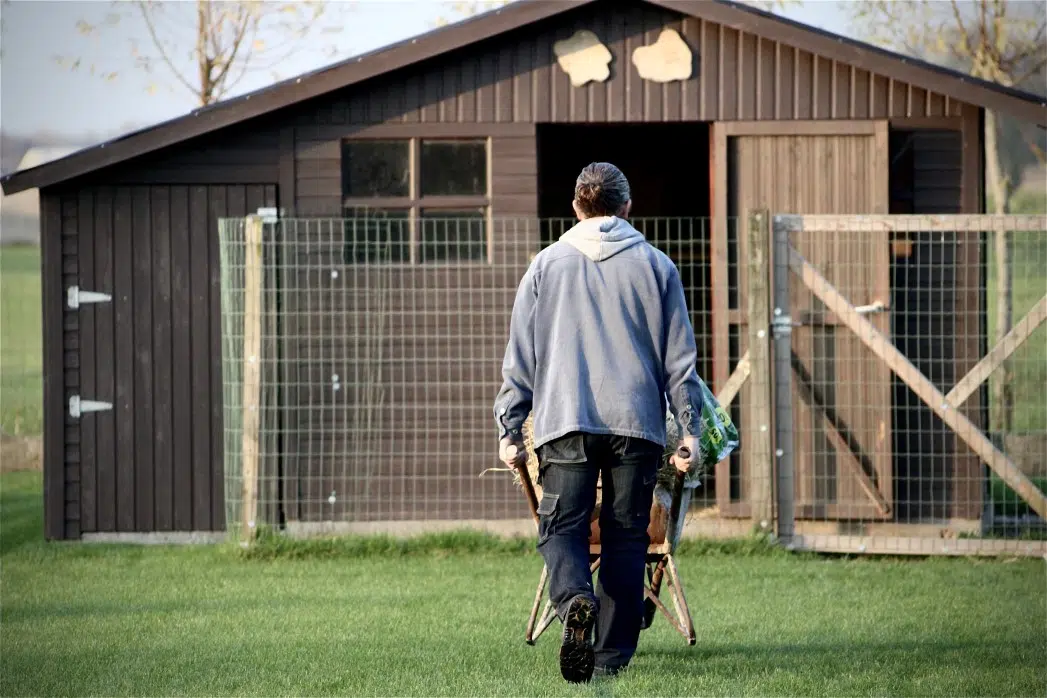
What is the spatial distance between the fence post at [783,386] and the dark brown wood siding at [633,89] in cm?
142

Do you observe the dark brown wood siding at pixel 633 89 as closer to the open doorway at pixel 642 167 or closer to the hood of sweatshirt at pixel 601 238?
the open doorway at pixel 642 167

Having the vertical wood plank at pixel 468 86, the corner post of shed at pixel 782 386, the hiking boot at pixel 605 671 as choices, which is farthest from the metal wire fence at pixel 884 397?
the hiking boot at pixel 605 671

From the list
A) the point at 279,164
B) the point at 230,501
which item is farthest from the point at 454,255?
the point at 230,501

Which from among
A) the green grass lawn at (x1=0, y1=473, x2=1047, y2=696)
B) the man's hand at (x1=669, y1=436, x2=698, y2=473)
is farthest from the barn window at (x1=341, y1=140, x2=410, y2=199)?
the man's hand at (x1=669, y1=436, x2=698, y2=473)

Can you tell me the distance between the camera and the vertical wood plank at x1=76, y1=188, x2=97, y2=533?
32.6 ft

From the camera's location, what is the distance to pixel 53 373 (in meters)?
9.98

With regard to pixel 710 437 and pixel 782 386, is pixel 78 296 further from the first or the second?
pixel 710 437

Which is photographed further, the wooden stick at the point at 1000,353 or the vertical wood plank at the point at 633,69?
the vertical wood plank at the point at 633,69

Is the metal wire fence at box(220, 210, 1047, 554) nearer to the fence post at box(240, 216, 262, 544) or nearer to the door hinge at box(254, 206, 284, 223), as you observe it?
the door hinge at box(254, 206, 284, 223)

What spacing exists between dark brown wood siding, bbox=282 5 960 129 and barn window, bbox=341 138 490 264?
0.22 metres

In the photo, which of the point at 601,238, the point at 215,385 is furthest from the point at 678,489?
the point at 215,385

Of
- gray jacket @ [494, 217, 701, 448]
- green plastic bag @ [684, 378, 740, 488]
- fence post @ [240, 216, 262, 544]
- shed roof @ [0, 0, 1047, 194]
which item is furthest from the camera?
shed roof @ [0, 0, 1047, 194]

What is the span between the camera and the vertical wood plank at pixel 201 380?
32.7 feet

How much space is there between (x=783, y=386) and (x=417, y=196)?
2.94 meters
